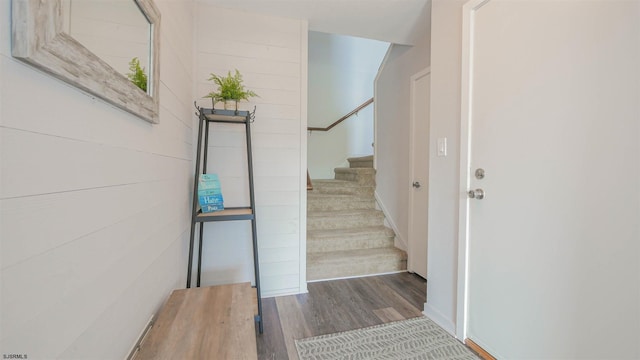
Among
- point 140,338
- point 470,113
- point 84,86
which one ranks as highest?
point 470,113

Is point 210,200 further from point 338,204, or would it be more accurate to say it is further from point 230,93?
point 338,204

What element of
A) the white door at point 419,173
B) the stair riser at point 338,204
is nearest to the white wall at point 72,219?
the stair riser at point 338,204

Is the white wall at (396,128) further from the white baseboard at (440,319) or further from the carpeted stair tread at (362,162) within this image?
the white baseboard at (440,319)

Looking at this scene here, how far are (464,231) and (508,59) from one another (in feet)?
3.02

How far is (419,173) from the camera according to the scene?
2438 mm

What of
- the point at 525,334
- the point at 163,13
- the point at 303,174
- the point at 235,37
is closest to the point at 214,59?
the point at 235,37

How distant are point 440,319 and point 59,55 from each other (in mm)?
2101

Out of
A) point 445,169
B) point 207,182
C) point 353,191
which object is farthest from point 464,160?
point 353,191

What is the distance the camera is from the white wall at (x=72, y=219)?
425mm

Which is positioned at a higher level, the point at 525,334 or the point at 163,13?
the point at 163,13

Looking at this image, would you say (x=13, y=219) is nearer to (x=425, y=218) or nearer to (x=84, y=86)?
(x=84, y=86)

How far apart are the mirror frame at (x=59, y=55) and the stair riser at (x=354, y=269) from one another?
76.9 inches

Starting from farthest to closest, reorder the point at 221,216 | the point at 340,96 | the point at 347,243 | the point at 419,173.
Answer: the point at 340,96, the point at 347,243, the point at 419,173, the point at 221,216

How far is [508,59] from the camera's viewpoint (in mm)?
1251
